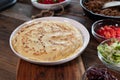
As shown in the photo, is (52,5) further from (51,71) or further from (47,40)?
(51,71)

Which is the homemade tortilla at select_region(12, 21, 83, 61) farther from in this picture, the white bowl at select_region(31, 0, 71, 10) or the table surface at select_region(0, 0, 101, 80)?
the white bowl at select_region(31, 0, 71, 10)

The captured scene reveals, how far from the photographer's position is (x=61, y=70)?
3.12ft

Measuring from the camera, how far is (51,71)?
0.95m

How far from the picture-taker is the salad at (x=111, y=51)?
896 mm

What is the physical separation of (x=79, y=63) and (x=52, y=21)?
13.2 inches

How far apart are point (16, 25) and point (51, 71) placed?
497 mm

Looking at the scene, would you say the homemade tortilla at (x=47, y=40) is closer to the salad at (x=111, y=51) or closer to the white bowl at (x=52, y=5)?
the salad at (x=111, y=51)

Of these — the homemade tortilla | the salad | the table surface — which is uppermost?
the salad

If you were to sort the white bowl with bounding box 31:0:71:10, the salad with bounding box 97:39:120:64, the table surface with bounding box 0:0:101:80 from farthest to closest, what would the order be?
the white bowl with bounding box 31:0:71:10
the table surface with bounding box 0:0:101:80
the salad with bounding box 97:39:120:64

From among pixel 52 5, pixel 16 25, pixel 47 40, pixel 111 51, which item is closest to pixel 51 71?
pixel 47 40

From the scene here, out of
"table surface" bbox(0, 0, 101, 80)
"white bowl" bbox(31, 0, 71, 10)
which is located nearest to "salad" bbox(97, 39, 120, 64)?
"table surface" bbox(0, 0, 101, 80)

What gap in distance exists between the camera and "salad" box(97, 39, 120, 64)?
896 mm

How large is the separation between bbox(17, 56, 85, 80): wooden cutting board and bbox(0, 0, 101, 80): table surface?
0.05 m

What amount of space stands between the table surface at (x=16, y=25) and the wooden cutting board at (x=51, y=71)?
0.17 feet
